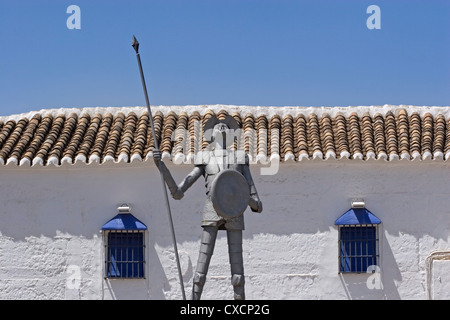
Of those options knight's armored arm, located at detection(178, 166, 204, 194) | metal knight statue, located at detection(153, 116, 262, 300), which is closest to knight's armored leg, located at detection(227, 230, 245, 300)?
metal knight statue, located at detection(153, 116, 262, 300)

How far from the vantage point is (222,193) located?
13.0 m

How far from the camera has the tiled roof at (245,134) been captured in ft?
61.5

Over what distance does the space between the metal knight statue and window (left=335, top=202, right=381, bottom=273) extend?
554cm

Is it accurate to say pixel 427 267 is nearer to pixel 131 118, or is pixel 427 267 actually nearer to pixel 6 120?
pixel 131 118

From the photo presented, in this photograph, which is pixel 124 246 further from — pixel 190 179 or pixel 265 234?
pixel 190 179

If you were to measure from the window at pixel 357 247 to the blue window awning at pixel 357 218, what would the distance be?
202 mm

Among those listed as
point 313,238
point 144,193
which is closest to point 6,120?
point 144,193

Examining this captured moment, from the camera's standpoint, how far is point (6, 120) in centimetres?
2041

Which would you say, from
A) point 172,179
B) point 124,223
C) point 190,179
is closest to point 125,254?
point 124,223

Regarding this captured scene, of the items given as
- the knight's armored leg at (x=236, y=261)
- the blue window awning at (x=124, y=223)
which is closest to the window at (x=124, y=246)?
the blue window awning at (x=124, y=223)

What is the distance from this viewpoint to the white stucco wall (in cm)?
1875

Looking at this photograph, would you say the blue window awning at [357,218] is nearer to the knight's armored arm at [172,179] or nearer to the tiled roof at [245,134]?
the tiled roof at [245,134]

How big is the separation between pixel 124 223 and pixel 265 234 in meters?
2.34

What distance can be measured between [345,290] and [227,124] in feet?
20.0
